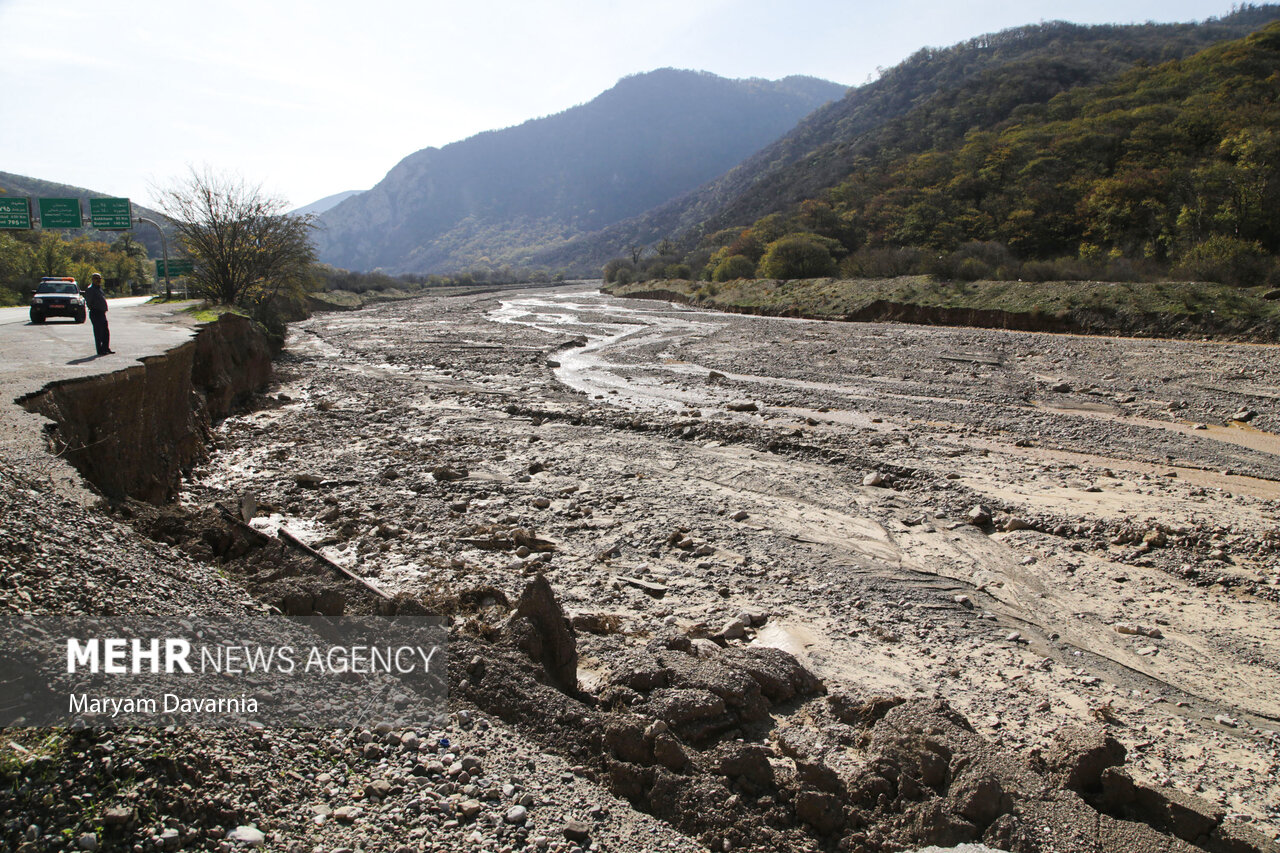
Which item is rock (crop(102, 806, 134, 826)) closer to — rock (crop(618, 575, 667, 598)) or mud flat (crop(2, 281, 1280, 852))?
mud flat (crop(2, 281, 1280, 852))

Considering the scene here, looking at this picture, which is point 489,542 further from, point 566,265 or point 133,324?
point 566,265

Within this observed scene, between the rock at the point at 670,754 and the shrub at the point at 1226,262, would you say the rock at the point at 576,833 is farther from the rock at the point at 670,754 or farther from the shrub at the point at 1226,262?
the shrub at the point at 1226,262

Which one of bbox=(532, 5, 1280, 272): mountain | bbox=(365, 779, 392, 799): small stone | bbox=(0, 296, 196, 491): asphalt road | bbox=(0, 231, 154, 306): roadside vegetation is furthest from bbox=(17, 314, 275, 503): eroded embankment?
bbox=(532, 5, 1280, 272): mountain

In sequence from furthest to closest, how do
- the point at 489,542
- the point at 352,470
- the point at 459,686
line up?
the point at 352,470
the point at 489,542
the point at 459,686

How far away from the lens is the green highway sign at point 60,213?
34.1 metres

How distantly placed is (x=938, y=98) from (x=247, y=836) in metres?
101

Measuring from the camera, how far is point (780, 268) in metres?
47.2

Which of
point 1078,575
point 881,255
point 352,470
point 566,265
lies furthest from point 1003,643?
point 566,265

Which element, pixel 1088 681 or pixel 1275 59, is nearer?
pixel 1088 681

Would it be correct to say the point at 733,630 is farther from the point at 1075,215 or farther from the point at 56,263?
the point at 56,263

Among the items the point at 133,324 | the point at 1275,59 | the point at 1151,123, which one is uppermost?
the point at 1275,59

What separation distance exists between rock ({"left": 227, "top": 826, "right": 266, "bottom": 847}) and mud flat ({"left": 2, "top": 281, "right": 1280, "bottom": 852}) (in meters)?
0.08

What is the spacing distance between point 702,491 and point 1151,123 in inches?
1991

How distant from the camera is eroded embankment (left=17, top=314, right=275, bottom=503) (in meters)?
7.39
